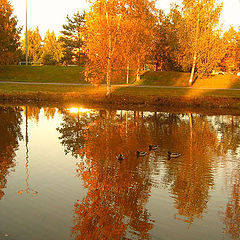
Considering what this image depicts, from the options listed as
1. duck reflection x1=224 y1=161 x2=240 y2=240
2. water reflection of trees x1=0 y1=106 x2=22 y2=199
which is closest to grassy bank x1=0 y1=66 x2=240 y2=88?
water reflection of trees x1=0 y1=106 x2=22 y2=199

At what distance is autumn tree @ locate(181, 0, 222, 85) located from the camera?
52.6 m

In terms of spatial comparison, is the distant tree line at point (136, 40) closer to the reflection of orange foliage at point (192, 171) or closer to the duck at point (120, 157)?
the reflection of orange foliage at point (192, 171)

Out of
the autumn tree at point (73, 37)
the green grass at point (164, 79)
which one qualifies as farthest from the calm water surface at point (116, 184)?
the autumn tree at point (73, 37)

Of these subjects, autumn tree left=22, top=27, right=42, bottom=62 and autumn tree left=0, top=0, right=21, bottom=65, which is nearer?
autumn tree left=0, top=0, right=21, bottom=65

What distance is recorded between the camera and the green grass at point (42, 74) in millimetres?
58844

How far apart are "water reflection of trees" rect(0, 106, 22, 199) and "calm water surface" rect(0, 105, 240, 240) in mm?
58

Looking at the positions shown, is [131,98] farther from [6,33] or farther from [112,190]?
[6,33]

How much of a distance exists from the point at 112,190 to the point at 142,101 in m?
27.5

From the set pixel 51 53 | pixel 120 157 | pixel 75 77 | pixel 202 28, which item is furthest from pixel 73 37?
pixel 120 157

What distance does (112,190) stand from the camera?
12914 millimetres

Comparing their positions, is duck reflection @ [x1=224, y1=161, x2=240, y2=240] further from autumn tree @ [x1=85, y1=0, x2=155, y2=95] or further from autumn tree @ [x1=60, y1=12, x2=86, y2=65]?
autumn tree @ [x1=60, y1=12, x2=86, y2=65]

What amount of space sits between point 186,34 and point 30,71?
99.2ft

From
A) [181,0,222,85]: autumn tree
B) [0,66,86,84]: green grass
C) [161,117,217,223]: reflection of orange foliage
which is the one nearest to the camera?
[161,117,217,223]: reflection of orange foliage

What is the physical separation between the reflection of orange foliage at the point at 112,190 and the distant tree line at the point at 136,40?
59.8 ft
